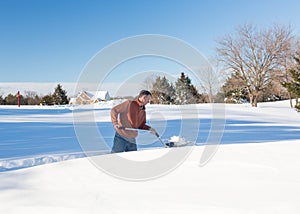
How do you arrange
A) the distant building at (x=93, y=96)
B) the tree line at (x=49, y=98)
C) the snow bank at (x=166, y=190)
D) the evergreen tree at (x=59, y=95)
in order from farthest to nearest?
the evergreen tree at (x=59, y=95) → the tree line at (x=49, y=98) → the distant building at (x=93, y=96) → the snow bank at (x=166, y=190)

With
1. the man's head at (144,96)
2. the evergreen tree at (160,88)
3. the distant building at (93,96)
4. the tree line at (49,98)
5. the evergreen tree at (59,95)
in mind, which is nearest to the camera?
the man's head at (144,96)

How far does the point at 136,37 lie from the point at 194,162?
2372 mm

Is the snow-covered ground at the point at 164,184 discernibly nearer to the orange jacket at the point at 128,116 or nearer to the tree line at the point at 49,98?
the orange jacket at the point at 128,116

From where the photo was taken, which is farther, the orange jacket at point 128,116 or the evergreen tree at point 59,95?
the evergreen tree at point 59,95

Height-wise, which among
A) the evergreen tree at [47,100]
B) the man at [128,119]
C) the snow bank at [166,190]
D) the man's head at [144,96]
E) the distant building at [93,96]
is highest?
the evergreen tree at [47,100]

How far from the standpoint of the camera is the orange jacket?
4.16 metres

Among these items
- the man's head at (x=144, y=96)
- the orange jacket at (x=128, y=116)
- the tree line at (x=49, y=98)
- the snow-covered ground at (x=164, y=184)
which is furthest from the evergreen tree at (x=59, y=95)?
the snow-covered ground at (x=164, y=184)

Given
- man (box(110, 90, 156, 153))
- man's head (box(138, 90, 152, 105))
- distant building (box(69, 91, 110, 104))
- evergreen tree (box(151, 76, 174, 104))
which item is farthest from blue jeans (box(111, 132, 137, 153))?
evergreen tree (box(151, 76, 174, 104))

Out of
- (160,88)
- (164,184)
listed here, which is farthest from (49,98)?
(164,184)

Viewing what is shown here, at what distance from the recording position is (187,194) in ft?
6.84

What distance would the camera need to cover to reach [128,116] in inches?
167

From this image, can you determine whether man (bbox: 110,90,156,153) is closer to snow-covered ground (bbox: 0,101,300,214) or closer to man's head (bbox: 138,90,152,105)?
man's head (bbox: 138,90,152,105)

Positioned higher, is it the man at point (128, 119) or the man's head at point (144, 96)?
the man's head at point (144, 96)

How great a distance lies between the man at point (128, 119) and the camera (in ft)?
13.6
